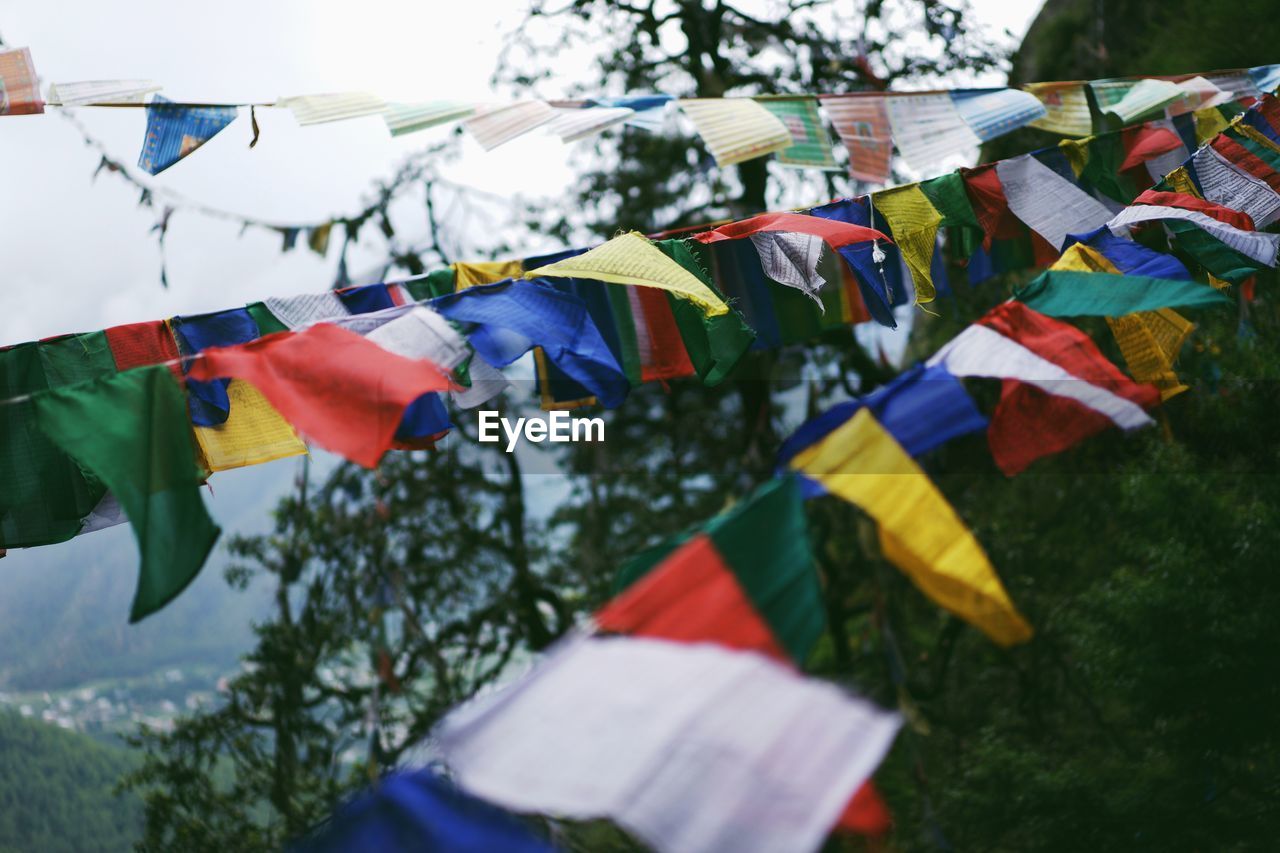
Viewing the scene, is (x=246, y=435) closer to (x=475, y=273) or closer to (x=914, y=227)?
(x=475, y=273)

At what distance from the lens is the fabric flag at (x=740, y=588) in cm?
168

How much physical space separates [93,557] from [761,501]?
9.79 metres

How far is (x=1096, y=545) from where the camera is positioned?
24.7ft

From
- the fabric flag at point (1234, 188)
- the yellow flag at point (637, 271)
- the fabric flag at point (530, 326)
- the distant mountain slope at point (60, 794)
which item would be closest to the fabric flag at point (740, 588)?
the yellow flag at point (637, 271)

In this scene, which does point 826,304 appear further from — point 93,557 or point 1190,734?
point 93,557

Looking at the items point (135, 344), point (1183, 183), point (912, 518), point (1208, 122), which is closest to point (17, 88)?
point (135, 344)

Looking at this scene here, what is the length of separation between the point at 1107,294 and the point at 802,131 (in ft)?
6.98

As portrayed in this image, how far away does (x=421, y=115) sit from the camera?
3988mm

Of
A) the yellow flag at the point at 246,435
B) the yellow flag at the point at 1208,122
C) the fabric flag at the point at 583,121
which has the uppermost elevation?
the fabric flag at the point at 583,121

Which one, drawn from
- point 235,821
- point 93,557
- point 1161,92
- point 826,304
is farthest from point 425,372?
point 93,557

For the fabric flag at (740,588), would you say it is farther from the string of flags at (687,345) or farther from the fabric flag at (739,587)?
Answer: the string of flags at (687,345)

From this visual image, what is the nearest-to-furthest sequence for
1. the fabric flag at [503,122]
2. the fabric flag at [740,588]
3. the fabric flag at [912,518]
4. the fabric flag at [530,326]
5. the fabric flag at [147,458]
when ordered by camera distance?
the fabric flag at [740,588], the fabric flag at [912,518], the fabric flag at [147,458], the fabric flag at [530,326], the fabric flag at [503,122]

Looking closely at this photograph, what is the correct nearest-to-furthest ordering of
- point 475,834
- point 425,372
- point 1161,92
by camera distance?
point 475,834 → point 425,372 → point 1161,92

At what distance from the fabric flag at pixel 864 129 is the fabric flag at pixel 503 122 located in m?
1.27
